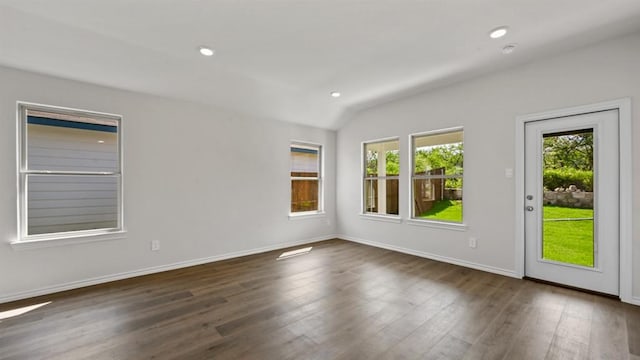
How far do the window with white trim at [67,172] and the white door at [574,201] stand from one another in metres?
5.30

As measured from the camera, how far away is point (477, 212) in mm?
3916

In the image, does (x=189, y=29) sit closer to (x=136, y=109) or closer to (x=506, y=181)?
(x=136, y=109)

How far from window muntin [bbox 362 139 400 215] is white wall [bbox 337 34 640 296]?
0.80ft

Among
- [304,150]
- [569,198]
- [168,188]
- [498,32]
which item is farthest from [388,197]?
[168,188]

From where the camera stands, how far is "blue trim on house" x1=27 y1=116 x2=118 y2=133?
3.14m

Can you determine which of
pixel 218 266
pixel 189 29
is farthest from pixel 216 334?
pixel 189 29

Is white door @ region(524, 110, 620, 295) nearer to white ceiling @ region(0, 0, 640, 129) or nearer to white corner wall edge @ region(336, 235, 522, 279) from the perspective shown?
white corner wall edge @ region(336, 235, 522, 279)

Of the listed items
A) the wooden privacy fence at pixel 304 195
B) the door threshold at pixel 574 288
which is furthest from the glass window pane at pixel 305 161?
the door threshold at pixel 574 288

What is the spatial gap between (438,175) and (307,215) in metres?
2.56

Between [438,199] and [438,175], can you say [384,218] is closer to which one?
[438,199]

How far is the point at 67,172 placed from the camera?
328cm

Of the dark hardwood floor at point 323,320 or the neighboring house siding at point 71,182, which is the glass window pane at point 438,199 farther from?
the neighboring house siding at point 71,182

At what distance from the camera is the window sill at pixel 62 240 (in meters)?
2.96

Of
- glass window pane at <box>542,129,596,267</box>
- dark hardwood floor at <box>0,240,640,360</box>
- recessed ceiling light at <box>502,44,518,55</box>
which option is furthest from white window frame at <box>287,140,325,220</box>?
glass window pane at <box>542,129,596,267</box>
